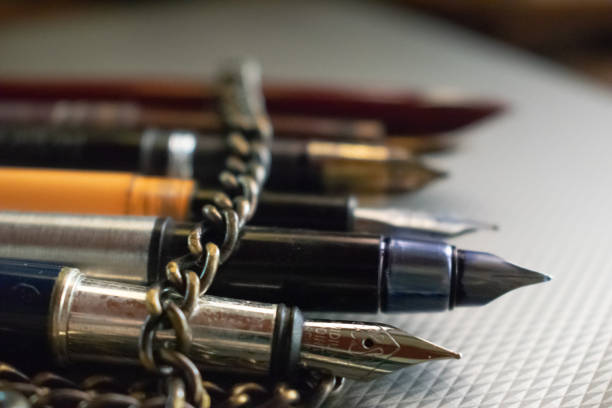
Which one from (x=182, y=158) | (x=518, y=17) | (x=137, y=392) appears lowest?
(x=137, y=392)

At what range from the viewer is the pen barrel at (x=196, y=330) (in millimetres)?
295

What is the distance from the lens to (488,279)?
32cm

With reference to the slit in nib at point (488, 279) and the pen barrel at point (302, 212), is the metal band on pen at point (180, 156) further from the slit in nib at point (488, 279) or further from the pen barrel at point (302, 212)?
the slit in nib at point (488, 279)

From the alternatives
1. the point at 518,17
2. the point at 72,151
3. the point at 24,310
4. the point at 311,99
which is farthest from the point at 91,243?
the point at 518,17

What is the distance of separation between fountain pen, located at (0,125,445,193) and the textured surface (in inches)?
1.8

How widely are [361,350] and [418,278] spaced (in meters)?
0.05

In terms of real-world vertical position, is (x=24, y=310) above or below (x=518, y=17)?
below

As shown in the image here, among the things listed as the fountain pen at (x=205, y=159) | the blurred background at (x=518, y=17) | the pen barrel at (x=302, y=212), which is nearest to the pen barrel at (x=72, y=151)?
the fountain pen at (x=205, y=159)

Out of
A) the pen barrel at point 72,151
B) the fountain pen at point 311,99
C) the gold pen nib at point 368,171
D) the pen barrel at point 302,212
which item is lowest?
the pen barrel at point 302,212

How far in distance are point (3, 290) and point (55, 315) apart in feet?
0.10

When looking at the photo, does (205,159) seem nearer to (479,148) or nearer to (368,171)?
(368,171)

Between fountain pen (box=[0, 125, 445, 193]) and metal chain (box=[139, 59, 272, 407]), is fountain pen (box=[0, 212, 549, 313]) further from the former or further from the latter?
fountain pen (box=[0, 125, 445, 193])

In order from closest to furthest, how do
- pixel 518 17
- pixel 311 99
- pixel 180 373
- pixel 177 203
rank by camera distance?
pixel 180 373 < pixel 177 203 < pixel 311 99 < pixel 518 17

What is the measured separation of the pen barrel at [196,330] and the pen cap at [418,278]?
2.2 inches
